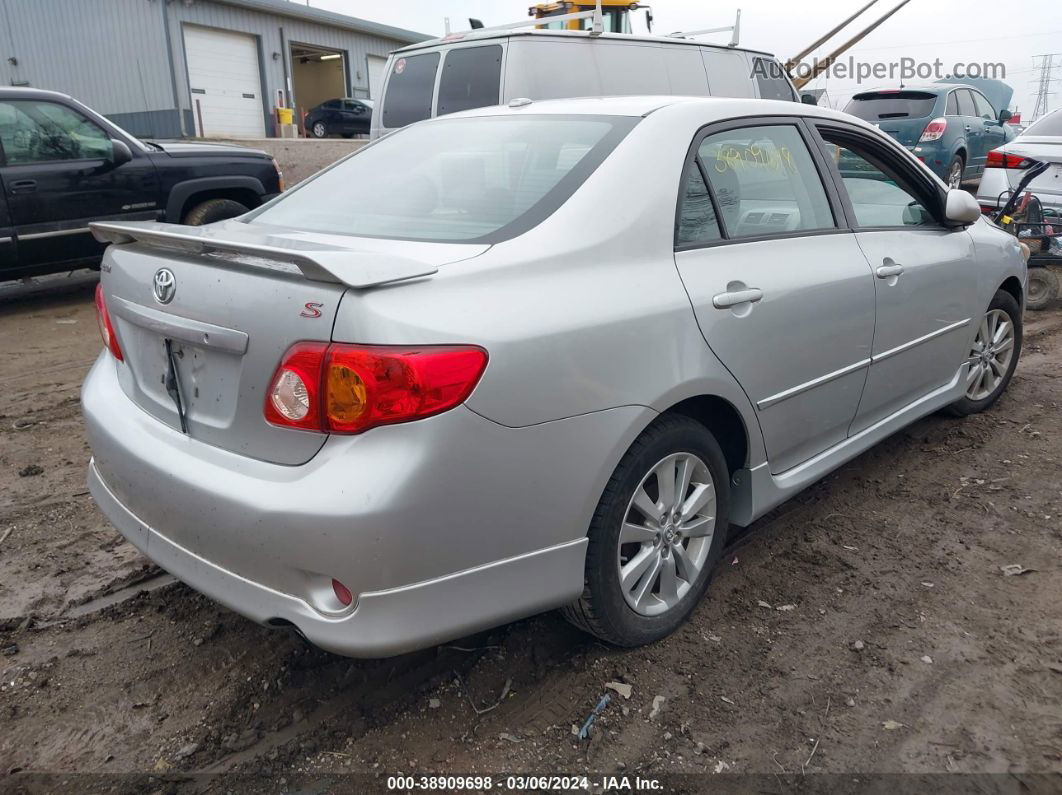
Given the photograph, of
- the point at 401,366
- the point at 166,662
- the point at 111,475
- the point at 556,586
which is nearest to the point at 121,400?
the point at 111,475

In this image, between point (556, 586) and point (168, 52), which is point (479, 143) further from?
point (168, 52)

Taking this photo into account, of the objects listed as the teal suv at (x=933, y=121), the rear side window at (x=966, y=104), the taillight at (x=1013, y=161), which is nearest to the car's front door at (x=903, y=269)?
the taillight at (x=1013, y=161)

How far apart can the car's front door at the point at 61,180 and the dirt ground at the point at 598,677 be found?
432cm

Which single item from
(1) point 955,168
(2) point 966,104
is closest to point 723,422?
(1) point 955,168

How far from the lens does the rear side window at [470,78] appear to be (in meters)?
8.29

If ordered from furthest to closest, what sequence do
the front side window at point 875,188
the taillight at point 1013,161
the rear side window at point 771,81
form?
the rear side window at point 771,81 → the taillight at point 1013,161 → the front side window at point 875,188

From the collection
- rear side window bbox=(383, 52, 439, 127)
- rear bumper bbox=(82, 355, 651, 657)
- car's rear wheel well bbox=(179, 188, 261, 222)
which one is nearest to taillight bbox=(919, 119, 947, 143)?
rear side window bbox=(383, 52, 439, 127)

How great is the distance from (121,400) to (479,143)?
57.1 inches

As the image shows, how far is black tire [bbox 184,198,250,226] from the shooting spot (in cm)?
787

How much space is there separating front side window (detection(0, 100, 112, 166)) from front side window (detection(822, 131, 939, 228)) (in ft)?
20.6

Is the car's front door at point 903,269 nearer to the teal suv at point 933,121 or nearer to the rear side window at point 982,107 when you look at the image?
the teal suv at point 933,121

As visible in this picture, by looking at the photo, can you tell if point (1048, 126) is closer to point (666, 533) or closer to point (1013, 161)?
point (1013, 161)

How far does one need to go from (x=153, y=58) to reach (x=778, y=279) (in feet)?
79.3

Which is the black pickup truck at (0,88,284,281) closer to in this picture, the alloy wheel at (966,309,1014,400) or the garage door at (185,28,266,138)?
the alloy wheel at (966,309,1014,400)
